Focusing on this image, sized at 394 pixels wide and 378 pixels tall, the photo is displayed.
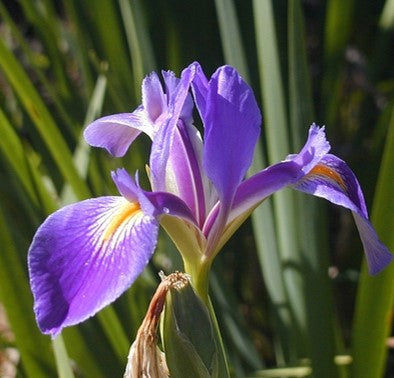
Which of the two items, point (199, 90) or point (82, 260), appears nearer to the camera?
point (82, 260)

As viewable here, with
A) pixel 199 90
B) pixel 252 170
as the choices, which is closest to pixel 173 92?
pixel 199 90

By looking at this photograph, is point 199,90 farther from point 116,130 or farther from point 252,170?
point 252,170

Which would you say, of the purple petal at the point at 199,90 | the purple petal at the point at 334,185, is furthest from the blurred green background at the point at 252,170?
the purple petal at the point at 199,90

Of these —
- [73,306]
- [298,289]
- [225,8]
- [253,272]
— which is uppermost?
[225,8]

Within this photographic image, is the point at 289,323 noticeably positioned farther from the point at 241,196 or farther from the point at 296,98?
the point at 241,196

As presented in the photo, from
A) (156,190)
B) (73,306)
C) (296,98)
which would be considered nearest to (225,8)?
(296,98)
